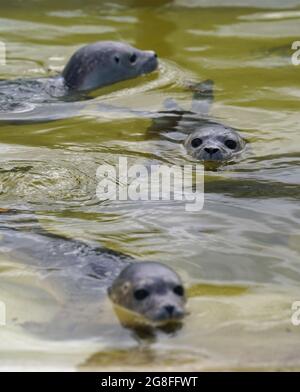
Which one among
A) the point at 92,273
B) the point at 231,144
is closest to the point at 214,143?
the point at 231,144

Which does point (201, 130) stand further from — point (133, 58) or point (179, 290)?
point (179, 290)

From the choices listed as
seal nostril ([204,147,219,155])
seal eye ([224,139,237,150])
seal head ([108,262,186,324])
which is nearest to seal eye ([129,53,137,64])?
seal eye ([224,139,237,150])

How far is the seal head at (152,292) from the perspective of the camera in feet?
14.0

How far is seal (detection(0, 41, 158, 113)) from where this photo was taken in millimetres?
8391

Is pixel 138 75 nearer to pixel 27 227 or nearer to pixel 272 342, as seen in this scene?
pixel 27 227

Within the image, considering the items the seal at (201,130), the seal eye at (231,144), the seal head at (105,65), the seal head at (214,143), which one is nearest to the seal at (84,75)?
the seal head at (105,65)

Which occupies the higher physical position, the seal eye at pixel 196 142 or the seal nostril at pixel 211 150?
the seal eye at pixel 196 142

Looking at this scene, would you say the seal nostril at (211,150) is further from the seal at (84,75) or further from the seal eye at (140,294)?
the seal eye at (140,294)

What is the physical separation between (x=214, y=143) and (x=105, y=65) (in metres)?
2.38

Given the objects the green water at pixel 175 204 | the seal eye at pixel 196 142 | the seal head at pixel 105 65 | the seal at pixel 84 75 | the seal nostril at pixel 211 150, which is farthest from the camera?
the seal head at pixel 105 65

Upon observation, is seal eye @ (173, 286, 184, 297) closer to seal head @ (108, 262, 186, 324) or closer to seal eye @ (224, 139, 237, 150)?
seal head @ (108, 262, 186, 324)

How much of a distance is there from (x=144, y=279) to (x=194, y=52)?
5.65m

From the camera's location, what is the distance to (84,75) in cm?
892

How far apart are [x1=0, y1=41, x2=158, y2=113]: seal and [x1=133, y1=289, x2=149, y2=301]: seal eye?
4097 millimetres
